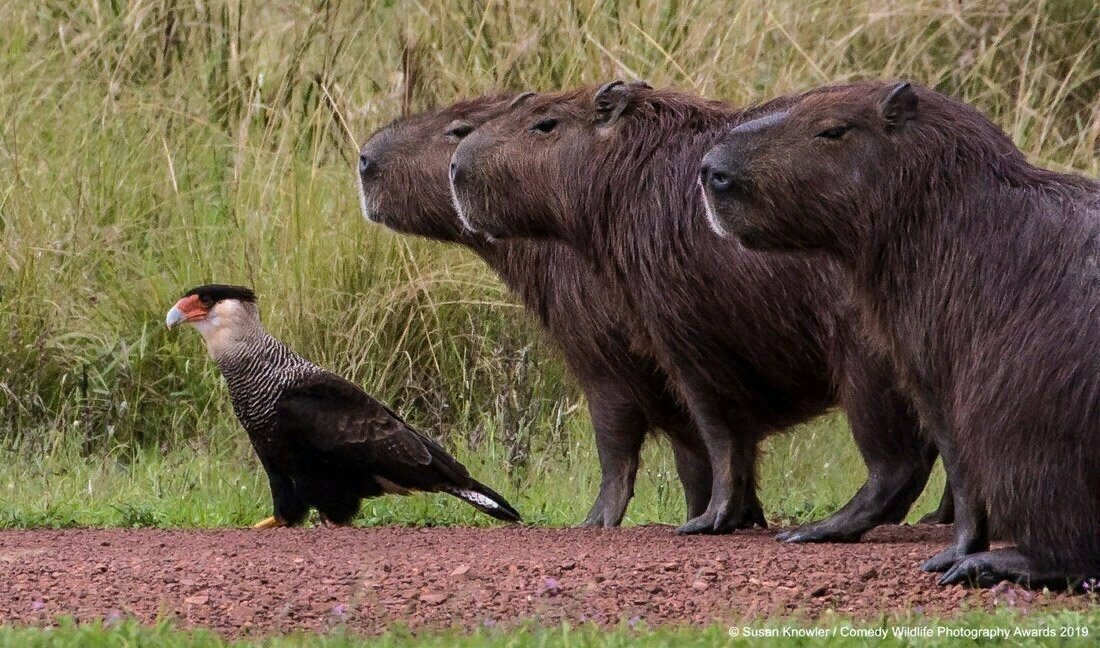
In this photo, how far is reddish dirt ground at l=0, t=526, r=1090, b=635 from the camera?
415 centimetres

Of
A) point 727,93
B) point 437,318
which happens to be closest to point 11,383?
point 437,318

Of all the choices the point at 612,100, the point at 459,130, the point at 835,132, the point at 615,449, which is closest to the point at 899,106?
the point at 835,132

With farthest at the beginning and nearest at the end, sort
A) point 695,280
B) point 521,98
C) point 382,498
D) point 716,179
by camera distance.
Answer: point 382,498, point 521,98, point 695,280, point 716,179

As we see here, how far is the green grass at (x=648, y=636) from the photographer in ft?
11.9

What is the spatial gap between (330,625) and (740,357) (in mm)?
2044

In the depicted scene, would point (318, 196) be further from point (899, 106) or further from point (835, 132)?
point (899, 106)

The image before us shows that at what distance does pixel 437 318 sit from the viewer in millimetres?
7887

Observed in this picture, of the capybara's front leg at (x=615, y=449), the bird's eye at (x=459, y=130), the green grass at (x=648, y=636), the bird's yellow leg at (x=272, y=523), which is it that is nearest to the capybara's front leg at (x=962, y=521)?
the green grass at (x=648, y=636)

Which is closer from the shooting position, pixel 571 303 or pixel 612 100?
pixel 612 100

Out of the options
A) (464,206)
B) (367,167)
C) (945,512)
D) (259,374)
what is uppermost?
(367,167)

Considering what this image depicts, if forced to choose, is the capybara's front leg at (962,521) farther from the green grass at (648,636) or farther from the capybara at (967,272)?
the green grass at (648,636)

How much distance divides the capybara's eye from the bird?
1027 millimetres

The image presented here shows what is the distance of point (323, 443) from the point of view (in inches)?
243

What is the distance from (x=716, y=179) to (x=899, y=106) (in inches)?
20.1
